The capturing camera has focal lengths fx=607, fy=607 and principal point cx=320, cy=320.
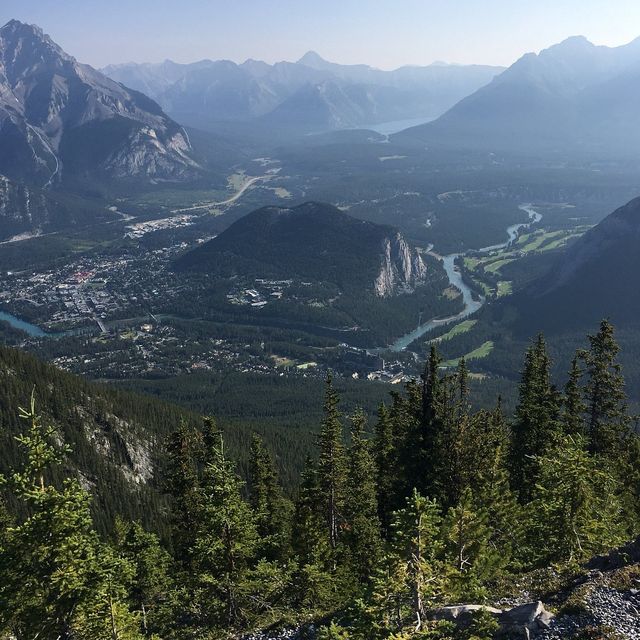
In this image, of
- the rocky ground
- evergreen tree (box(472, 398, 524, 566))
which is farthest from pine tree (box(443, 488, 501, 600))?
the rocky ground

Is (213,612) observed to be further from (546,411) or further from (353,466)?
(546,411)

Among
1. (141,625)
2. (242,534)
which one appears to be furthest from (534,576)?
(141,625)

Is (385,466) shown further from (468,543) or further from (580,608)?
(580,608)

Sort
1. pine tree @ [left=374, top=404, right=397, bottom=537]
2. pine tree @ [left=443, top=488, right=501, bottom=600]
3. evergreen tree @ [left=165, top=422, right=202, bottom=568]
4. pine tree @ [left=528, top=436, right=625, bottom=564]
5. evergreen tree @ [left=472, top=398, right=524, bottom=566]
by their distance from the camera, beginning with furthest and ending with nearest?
1. pine tree @ [left=374, top=404, right=397, bottom=537]
2. evergreen tree @ [left=165, top=422, right=202, bottom=568]
3. evergreen tree @ [left=472, top=398, right=524, bottom=566]
4. pine tree @ [left=528, top=436, right=625, bottom=564]
5. pine tree @ [left=443, top=488, right=501, bottom=600]

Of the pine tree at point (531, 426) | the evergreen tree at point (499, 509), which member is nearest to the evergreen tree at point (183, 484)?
the evergreen tree at point (499, 509)

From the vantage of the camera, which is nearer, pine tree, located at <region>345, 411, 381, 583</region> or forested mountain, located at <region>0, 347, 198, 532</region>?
pine tree, located at <region>345, 411, 381, 583</region>

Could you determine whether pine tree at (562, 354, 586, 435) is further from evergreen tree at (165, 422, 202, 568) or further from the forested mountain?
the forested mountain

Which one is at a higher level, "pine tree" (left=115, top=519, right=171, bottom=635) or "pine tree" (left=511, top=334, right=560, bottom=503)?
"pine tree" (left=511, top=334, right=560, bottom=503)
